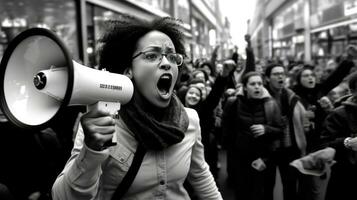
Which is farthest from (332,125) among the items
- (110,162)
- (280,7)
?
(280,7)

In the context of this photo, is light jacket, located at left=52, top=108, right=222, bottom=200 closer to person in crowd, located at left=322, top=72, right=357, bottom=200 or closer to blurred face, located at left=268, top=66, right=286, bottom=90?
person in crowd, located at left=322, top=72, right=357, bottom=200

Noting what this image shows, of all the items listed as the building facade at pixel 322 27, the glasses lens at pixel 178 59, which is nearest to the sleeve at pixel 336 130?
the glasses lens at pixel 178 59

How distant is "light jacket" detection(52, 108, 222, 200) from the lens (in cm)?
133

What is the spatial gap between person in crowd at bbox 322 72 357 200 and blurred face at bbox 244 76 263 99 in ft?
3.64

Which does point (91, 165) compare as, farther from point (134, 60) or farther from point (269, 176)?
point (269, 176)

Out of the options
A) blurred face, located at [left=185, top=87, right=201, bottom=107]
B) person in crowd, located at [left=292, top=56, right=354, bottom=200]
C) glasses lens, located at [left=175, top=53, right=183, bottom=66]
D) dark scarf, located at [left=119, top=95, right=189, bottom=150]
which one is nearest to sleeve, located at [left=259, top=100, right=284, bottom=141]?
person in crowd, located at [left=292, top=56, right=354, bottom=200]

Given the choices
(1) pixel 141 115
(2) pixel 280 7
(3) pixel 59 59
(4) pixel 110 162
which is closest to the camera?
(3) pixel 59 59

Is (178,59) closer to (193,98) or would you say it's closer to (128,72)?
(128,72)

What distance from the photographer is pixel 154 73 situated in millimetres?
1724

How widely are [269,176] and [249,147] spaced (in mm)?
416

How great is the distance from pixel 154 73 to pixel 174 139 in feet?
0.99

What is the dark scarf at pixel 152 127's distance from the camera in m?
1.64

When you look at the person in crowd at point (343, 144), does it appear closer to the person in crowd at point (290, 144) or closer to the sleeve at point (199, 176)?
the person in crowd at point (290, 144)

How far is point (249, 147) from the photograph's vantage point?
4289mm
